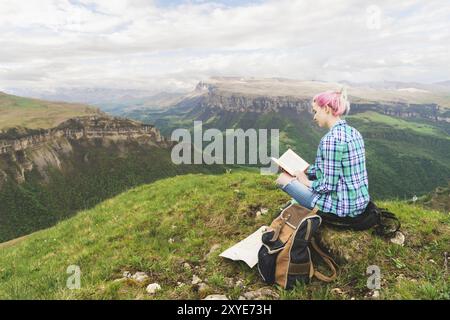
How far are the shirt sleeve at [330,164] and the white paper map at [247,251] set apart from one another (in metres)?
2.30

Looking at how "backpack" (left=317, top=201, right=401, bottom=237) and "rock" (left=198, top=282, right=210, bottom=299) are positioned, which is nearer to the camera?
"rock" (left=198, top=282, right=210, bottom=299)

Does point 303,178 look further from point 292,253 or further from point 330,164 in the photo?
point 292,253

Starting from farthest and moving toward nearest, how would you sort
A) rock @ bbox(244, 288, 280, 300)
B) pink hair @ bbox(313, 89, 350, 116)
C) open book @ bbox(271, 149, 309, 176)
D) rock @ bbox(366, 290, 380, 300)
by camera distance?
open book @ bbox(271, 149, 309, 176)
pink hair @ bbox(313, 89, 350, 116)
rock @ bbox(244, 288, 280, 300)
rock @ bbox(366, 290, 380, 300)

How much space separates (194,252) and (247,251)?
1910 mm

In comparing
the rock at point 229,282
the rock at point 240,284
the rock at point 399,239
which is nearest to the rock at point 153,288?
the rock at point 229,282

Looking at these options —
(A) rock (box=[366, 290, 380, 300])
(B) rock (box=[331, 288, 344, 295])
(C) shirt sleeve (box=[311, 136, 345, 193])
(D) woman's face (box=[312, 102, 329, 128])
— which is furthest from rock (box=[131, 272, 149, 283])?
(D) woman's face (box=[312, 102, 329, 128])

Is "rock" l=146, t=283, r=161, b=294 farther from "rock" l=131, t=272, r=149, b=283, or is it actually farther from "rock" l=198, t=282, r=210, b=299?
"rock" l=198, t=282, r=210, b=299

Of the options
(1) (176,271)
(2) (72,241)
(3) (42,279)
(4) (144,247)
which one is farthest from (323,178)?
(2) (72,241)

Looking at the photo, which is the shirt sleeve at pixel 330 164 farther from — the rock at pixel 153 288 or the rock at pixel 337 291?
the rock at pixel 153 288

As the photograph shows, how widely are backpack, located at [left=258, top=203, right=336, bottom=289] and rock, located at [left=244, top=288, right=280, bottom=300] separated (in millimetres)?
277

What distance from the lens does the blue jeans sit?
8.91 meters

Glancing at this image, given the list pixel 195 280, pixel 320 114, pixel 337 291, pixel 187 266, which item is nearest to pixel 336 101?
pixel 320 114

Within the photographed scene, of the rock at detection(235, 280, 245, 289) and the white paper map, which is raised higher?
the white paper map

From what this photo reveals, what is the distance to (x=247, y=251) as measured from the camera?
9.30 meters
